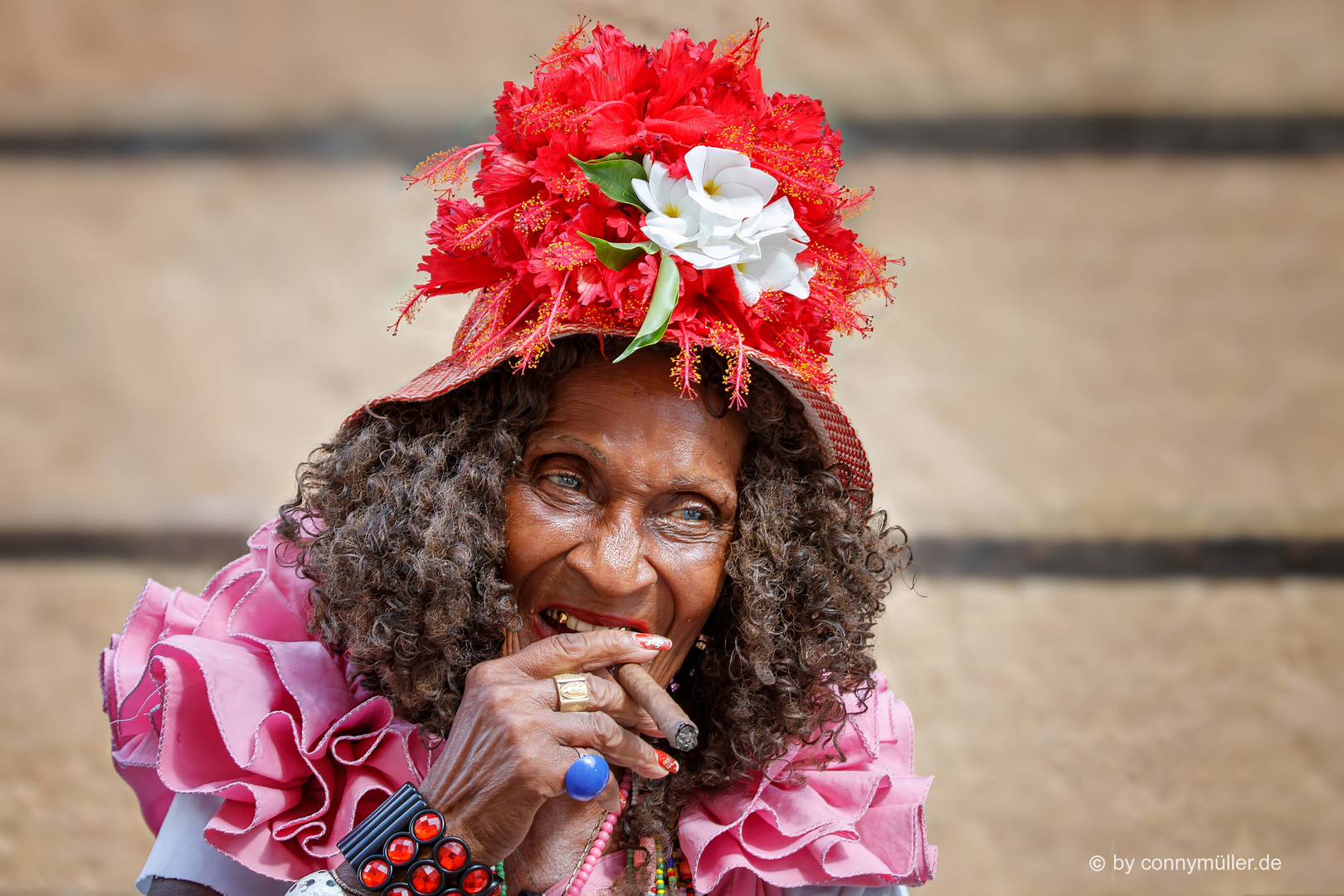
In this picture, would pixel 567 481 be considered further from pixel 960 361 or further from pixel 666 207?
pixel 960 361

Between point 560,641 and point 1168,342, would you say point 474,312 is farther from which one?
point 1168,342

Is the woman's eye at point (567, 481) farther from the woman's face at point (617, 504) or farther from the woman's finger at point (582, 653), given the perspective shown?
the woman's finger at point (582, 653)

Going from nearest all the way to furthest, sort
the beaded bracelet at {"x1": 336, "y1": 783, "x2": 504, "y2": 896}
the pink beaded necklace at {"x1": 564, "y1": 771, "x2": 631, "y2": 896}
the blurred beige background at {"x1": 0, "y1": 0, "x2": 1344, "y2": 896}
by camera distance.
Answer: the beaded bracelet at {"x1": 336, "y1": 783, "x2": 504, "y2": 896}, the pink beaded necklace at {"x1": 564, "y1": 771, "x2": 631, "y2": 896}, the blurred beige background at {"x1": 0, "y1": 0, "x2": 1344, "y2": 896}

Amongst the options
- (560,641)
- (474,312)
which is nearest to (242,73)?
(474,312)

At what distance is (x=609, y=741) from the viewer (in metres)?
1.30

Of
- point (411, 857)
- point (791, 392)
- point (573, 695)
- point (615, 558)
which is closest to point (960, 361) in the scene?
point (791, 392)

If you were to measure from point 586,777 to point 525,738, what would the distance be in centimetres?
9

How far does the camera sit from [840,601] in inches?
59.9

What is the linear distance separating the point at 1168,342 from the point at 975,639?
784 millimetres

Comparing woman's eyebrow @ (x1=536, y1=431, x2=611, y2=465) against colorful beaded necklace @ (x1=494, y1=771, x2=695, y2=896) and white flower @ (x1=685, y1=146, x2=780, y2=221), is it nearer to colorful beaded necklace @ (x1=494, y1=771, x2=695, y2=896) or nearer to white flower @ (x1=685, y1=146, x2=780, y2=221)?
white flower @ (x1=685, y1=146, x2=780, y2=221)

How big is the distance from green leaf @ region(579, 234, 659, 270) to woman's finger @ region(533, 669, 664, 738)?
0.54 meters

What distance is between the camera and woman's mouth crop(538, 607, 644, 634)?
4.58 feet

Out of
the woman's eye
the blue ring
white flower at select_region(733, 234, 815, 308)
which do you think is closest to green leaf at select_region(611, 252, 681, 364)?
white flower at select_region(733, 234, 815, 308)

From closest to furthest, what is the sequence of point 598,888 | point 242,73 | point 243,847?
point 243,847 < point 598,888 < point 242,73
